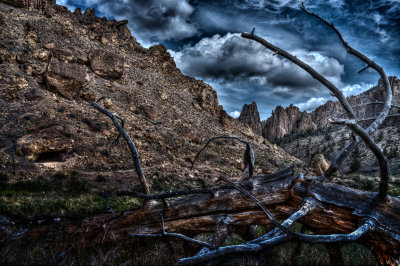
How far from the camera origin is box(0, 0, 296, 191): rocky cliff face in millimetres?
17656

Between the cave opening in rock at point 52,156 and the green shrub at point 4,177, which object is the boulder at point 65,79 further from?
the green shrub at point 4,177

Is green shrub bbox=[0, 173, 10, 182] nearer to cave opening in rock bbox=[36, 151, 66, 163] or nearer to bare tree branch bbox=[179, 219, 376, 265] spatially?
cave opening in rock bbox=[36, 151, 66, 163]

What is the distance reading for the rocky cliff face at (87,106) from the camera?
57.9ft

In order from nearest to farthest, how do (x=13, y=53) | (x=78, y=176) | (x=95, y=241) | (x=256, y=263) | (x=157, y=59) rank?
(x=256, y=263) < (x=95, y=241) < (x=78, y=176) < (x=13, y=53) < (x=157, y=59)

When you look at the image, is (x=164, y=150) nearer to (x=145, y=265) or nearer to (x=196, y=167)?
(x=196, y=167)

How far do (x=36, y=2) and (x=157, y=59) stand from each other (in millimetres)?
22449

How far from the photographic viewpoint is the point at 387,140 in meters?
49.6

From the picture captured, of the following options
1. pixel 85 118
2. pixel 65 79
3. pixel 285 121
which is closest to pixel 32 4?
pixel 65 79

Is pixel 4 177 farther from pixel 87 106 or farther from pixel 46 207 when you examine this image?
pixel 87 106

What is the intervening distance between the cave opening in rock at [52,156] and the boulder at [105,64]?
18.9 m

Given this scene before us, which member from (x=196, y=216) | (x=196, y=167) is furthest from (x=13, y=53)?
(x=196, y=216)

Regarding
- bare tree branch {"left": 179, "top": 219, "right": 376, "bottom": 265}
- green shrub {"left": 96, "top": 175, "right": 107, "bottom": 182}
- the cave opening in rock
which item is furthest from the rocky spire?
bare tree branch {"left": 179, "top": 219, "right": 376, "bottom": 265}

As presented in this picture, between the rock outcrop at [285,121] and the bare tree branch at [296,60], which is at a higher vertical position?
the rock outcrop at [285,121]

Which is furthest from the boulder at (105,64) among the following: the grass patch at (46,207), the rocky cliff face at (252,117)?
the rocky cliff face at (252,117)
